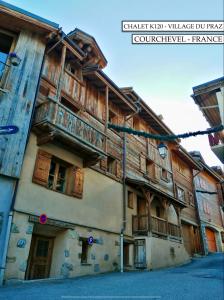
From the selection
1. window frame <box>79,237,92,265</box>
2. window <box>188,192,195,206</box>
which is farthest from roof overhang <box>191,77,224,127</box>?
window <box>188,192,195,206</box>

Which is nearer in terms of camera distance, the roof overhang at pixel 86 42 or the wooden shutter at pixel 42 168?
the wooden shutter at pixel 42 168

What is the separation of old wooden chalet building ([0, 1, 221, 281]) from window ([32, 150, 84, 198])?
0.04m

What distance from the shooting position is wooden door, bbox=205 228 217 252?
23325 mm

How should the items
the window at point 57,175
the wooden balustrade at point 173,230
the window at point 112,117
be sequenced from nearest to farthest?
the window at point 57,175 < the window at point 112,117 < the wooden balustrade at point 173,230

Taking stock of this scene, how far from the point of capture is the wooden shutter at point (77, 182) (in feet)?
34.8

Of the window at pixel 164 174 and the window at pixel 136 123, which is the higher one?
the window at pixel 136 123

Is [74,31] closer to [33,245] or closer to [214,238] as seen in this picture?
[33,245]

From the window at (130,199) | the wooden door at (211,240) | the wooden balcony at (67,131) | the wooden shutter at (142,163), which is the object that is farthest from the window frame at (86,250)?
the wooden door at (211,240)

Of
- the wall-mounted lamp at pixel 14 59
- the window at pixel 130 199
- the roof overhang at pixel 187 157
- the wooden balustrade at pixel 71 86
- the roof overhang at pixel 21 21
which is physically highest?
the roof overhang at pixel 187 157

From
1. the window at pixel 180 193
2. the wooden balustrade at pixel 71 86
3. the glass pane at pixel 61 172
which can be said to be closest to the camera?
the glass pane at pixel 61 172

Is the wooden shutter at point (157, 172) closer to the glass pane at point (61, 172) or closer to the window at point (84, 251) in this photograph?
the window at point (84, 251)

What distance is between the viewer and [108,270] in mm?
11211

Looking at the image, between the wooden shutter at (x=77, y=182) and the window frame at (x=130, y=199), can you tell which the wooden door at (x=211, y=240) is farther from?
the wooden shutter at (x=77, y=182)

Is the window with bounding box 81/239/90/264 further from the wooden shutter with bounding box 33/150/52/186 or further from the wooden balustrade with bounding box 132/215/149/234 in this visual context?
the wooden balustrade with bounding box 132/215/149/234
